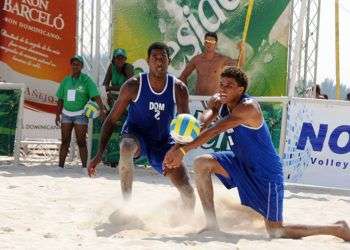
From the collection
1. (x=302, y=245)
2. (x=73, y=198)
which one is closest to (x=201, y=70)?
(x=73, y=198)

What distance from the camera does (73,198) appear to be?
6.65 m

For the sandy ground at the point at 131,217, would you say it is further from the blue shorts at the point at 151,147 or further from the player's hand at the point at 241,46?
the player's hand at the point at 241,46

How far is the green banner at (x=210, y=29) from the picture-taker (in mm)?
10945

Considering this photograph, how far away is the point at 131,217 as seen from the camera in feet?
17.4

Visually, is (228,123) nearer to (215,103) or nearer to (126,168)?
(215,103)

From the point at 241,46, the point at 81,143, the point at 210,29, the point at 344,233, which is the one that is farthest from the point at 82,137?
the point at 344,233

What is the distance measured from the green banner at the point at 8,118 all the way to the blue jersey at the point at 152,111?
4375mm

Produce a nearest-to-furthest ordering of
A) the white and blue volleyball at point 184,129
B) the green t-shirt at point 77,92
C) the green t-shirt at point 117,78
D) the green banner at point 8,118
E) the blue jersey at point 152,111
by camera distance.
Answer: the white and blue volleyball at point 184,129 → the blue jersey at point 152,111 → the green t-shirt at point 77,92 → the green banner at point 8,118 → the green t-shirt at point 117,78

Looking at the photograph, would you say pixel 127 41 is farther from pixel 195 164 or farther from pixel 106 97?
pixel 195 164

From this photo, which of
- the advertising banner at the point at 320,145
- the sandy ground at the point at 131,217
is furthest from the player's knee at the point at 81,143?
the advertising banner at the point at 320,145

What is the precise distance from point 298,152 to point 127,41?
4.11 m

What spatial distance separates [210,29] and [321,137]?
3606 millimetres

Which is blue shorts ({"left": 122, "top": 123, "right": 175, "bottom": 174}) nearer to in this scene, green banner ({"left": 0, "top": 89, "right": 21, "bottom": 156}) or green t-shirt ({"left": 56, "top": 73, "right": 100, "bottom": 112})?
green t-shirt ({"left": 56, "top": 73, "right": 100, "bottom": 112})

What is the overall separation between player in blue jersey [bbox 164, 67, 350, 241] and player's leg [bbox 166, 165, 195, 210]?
1.83ft
